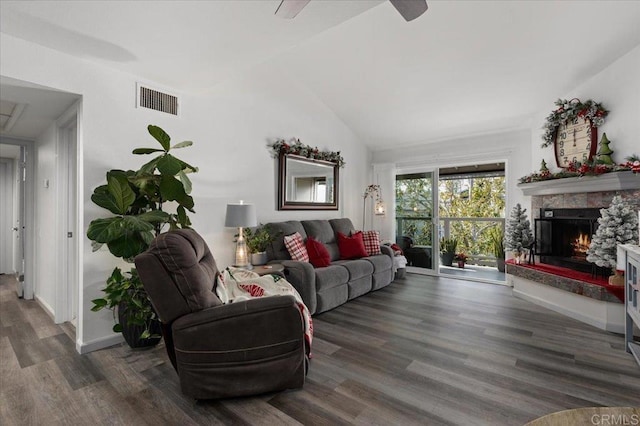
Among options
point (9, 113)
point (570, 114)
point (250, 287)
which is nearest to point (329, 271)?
point (250, 287)

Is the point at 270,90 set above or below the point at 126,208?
above

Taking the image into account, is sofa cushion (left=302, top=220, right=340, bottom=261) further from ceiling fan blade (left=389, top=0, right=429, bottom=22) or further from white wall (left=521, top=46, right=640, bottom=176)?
white wall (left=521, top=46, right=640, bottom=176)

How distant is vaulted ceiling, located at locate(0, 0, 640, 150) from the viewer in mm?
2109

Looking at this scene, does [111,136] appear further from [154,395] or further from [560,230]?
[560,230]

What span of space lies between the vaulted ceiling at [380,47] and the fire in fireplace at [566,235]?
150 centimetres

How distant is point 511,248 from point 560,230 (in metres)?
0.62

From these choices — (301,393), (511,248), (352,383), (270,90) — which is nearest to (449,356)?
(352,383)

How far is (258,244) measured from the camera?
12.3 feet

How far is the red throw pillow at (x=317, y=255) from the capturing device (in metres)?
3.97

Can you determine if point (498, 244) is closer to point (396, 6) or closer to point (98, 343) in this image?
point (396, 6)

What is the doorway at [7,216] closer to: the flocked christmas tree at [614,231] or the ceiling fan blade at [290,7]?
the ceiling fan blade at [290,7]

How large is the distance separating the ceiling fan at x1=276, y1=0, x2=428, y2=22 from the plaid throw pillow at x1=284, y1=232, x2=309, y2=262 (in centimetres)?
260

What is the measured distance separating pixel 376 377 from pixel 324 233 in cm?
262

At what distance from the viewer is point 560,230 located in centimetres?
412
